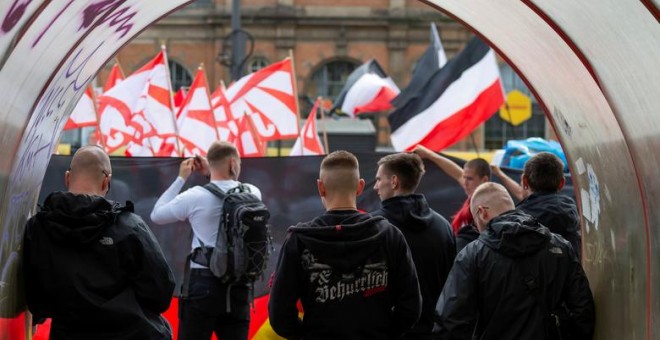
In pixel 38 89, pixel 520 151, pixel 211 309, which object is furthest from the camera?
pixel 520 151

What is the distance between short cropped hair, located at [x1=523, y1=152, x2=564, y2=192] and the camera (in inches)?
272

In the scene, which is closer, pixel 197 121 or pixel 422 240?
pixel 422 240

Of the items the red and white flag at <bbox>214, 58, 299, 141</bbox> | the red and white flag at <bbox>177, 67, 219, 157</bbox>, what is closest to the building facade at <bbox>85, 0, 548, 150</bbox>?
the red and white flag at <bbox>214, 58, 299, 141</bbox>

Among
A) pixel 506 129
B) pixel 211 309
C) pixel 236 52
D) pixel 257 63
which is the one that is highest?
pixel 257 63

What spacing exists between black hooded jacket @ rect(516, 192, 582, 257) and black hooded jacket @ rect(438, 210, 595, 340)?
1.06 m

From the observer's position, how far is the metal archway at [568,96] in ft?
16.0

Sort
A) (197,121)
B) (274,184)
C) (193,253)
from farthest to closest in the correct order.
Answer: (197,121) < (274,184) < (193,253)

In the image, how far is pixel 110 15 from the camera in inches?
249

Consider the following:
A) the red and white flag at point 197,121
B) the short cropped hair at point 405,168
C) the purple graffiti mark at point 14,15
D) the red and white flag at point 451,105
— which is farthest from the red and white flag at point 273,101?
the purple graffiti mark at point 14,15

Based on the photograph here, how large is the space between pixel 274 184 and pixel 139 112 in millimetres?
5228

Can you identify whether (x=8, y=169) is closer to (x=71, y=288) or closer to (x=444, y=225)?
(x=71, y=288)

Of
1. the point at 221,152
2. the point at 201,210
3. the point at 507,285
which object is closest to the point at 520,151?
the point at 221,152

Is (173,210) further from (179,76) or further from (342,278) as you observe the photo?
(179,76)

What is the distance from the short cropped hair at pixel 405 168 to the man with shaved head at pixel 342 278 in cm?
93
